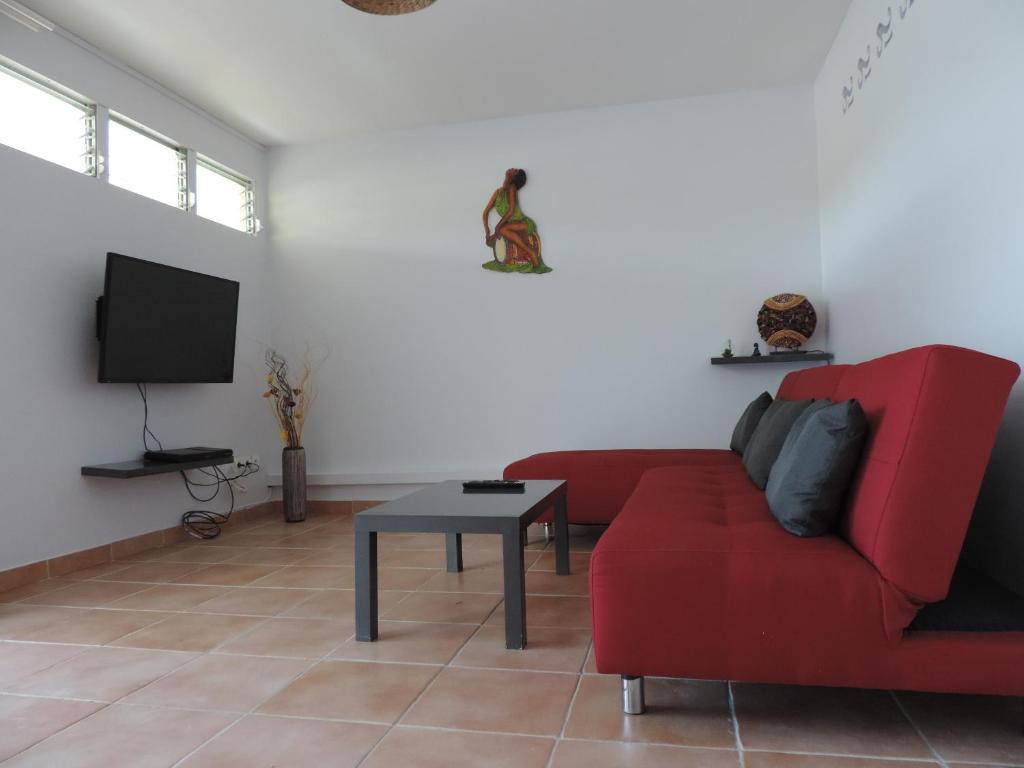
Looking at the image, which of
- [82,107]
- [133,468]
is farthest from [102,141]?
[133,468]

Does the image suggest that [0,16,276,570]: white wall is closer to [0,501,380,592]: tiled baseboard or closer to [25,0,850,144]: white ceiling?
[0,501,380,592]: tiled baseboard

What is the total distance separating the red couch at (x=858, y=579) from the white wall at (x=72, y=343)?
2.99m

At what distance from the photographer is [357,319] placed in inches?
209

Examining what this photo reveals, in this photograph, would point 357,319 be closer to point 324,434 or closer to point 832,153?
point 324,434

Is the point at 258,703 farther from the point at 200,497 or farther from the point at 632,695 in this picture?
the point at 200,497

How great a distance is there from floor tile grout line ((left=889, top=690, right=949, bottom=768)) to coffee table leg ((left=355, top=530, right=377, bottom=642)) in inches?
61.3

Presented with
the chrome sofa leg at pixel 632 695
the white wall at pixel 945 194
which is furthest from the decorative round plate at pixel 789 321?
the chrome sofa leg at pixel 632 695

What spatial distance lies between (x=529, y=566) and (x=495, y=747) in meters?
1.74

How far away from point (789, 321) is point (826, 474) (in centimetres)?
274

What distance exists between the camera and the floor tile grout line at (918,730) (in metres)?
1.54

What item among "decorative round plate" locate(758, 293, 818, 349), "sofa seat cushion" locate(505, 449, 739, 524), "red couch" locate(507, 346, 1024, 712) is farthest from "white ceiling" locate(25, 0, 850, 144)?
"red couch" locate(507, 346, 1024, 712)

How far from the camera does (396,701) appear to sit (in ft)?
6.33

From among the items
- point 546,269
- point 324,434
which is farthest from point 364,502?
point 546,269

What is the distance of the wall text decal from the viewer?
2900 mm
